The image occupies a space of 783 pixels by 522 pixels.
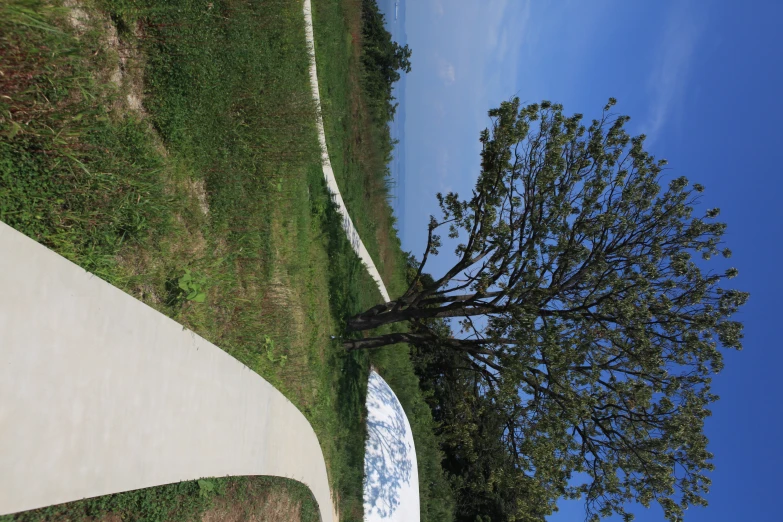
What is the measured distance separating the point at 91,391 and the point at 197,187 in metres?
3.81

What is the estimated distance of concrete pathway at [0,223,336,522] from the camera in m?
3.62

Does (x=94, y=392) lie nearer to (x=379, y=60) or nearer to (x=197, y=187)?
(x=197, y=187)

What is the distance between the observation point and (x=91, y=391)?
13.9 ft

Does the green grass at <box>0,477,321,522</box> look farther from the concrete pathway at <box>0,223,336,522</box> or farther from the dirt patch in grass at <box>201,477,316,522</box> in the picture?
the concrete pathway at <box>0,223,336,522</box>

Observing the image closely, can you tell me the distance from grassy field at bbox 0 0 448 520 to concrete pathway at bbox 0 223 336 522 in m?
0.33


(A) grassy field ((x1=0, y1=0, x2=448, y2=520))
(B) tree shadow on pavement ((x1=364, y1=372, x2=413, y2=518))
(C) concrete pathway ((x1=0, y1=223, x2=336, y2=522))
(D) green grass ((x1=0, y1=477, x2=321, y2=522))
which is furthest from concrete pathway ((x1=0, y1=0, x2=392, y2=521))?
(B) tree shadow on pavement ((x1=364, y1=372, x2=413, y2=518))

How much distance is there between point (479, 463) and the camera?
1634 cm

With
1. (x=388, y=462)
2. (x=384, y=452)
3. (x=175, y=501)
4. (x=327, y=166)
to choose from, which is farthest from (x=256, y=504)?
(x=327, y=166)

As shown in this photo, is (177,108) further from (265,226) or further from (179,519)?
(179,519)

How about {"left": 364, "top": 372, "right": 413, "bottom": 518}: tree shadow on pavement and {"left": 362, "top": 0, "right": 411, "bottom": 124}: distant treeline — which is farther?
{"left": 362, "top": 0, "right": 411, "bottom": 124}: distant treeline

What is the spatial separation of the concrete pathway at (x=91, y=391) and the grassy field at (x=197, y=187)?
0.33 meters

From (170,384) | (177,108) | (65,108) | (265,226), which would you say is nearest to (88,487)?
(170,384)

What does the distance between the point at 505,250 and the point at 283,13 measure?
7047 mm

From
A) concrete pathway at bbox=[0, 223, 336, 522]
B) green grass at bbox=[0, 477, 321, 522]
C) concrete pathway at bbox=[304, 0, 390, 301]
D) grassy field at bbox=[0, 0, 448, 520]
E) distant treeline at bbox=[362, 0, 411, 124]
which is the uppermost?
distant treeline at bbox=[362, 0, 411, 124]
